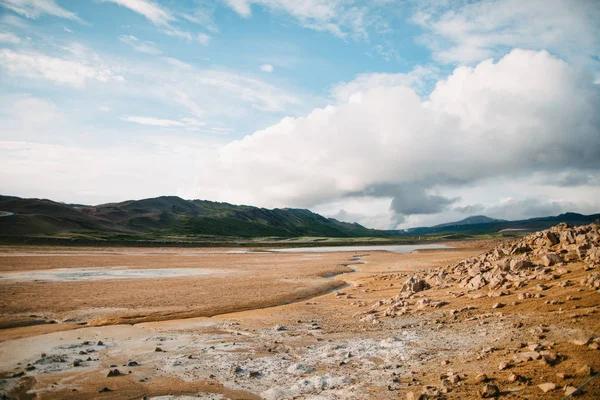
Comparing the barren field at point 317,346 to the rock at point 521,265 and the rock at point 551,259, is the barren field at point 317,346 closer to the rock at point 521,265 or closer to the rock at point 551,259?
the rock at point 551,259

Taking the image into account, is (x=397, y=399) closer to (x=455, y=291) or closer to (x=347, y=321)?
(x=347, y=321)

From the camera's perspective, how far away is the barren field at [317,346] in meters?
9.14

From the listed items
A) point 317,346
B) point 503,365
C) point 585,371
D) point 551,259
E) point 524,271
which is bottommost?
point 317,346

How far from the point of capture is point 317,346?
1354 centimetres

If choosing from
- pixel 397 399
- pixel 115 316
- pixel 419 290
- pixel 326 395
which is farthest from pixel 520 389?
pixel 115 316

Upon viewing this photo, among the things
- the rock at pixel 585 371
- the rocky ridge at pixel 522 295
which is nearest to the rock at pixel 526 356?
the rocky ridge at pixel 522 295

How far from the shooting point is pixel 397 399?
8586mm

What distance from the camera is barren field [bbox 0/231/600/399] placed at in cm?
914

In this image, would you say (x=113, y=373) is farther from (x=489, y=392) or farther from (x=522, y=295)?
(x=522, y=295)

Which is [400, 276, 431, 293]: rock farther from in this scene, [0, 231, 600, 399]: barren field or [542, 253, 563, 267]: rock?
[542, 253, 563, 267]: rock

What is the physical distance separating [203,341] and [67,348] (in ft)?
17.9

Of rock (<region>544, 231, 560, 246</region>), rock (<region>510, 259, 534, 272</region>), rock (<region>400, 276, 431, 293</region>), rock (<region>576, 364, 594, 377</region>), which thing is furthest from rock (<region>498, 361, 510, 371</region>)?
rock (<region>544, 231, 560, 246</region>)

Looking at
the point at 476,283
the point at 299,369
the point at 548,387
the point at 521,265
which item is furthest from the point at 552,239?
the point at 299,369

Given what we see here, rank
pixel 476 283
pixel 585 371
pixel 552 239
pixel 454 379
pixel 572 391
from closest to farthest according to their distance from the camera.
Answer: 1. pixel 572 391
2. pixel 585 371
3. pixel 454 379
4. pixel 476 283
5. pixel 552 239
